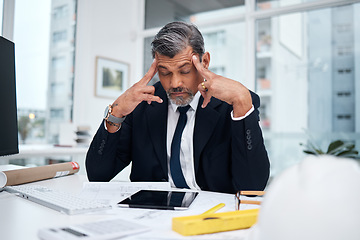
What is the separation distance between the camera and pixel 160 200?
912 mm

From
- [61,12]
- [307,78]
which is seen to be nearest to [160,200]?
[307,78]

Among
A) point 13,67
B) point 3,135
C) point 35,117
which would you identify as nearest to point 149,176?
point 3,135

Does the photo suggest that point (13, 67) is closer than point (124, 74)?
Yes

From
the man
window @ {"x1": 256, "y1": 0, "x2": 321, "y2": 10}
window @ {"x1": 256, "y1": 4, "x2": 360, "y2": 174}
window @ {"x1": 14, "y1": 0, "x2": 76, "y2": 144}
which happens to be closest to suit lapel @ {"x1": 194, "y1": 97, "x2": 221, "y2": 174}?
the man

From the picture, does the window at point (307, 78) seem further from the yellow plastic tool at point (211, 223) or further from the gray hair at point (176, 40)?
the yellow plastic tool at point (211, 223)

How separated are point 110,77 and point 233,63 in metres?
1.67

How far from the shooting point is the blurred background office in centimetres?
331

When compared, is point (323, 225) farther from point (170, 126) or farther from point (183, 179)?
point (170, 126)

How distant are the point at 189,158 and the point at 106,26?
11.1ft

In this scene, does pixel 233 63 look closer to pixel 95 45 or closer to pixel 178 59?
pixel 95 45

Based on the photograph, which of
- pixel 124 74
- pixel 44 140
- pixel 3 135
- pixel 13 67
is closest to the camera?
pixel 3 135

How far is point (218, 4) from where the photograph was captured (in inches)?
164

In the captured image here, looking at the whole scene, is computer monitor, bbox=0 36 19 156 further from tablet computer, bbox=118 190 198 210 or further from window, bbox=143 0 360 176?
window, bbox=143 0 360 176

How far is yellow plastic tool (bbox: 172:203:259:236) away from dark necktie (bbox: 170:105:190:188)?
71cm
